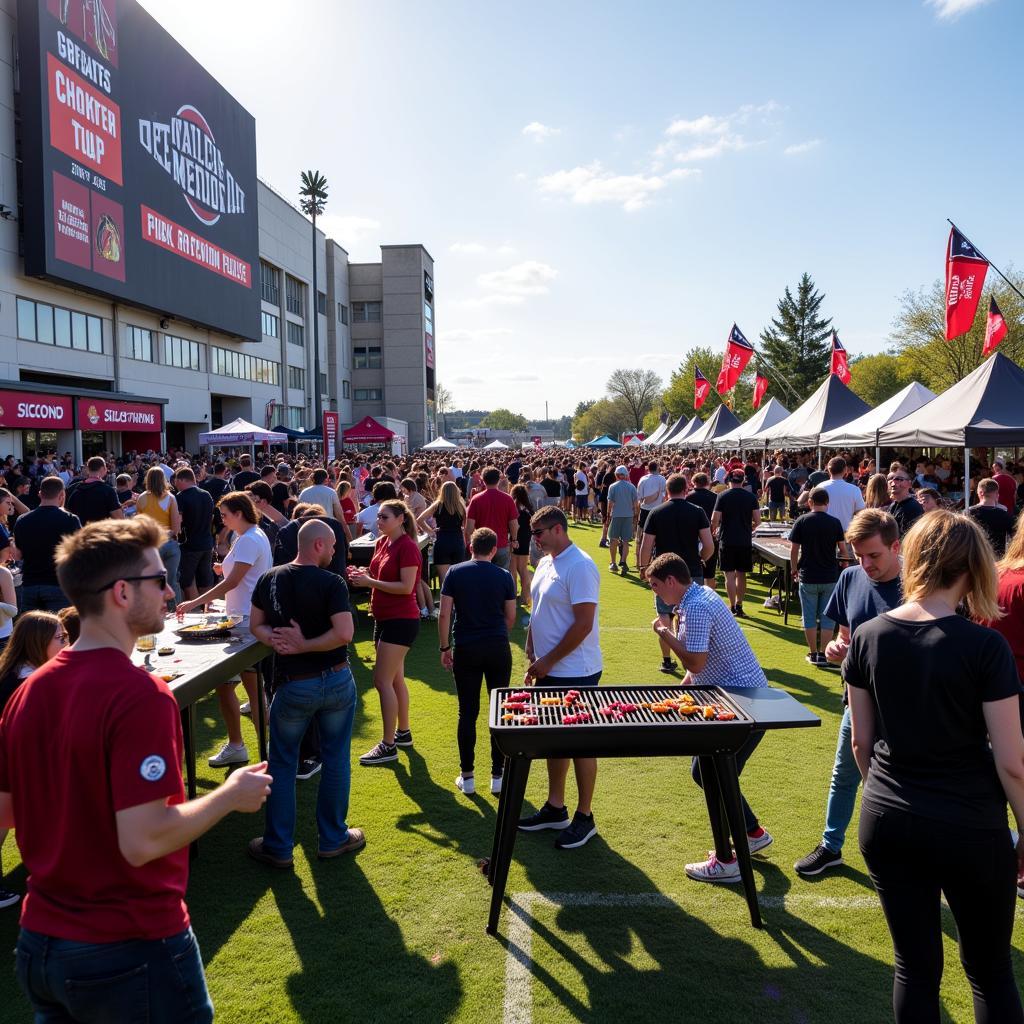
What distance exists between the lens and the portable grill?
367cm

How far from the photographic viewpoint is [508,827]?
12.8 feet

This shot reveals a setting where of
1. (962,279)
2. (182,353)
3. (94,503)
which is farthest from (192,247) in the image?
(962,279)

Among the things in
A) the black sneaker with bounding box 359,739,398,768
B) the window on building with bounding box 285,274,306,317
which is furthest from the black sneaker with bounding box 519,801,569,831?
the window on building with bounding box 285,274,306,317

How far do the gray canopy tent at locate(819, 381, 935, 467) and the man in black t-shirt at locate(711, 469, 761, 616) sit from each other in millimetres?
5575

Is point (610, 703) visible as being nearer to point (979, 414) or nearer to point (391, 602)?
point (391, 602)

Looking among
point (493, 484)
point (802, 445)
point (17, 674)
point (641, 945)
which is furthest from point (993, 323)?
point (17, 674)

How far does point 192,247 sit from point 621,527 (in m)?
27.7

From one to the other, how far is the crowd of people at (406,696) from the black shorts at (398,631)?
2 centimetres

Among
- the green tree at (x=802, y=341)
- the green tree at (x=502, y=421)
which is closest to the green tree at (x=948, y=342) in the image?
the green tree at (x=802, y=341)

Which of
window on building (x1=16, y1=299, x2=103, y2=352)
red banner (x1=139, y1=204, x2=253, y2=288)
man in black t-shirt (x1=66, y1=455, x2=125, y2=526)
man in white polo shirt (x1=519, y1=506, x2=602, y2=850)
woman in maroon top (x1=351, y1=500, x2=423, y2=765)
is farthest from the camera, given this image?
red banner (x1=139, y1=204, x2=253, y2=288)

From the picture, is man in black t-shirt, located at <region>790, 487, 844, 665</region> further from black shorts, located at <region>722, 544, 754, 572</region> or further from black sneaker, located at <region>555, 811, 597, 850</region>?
black sneaker, located at <region>555, 811, 597, 850</region>

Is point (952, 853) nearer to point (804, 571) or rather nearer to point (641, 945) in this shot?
point (641, 945)

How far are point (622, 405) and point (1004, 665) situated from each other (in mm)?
108531

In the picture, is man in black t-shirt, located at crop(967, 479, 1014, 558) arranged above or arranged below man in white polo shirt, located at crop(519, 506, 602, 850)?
above
